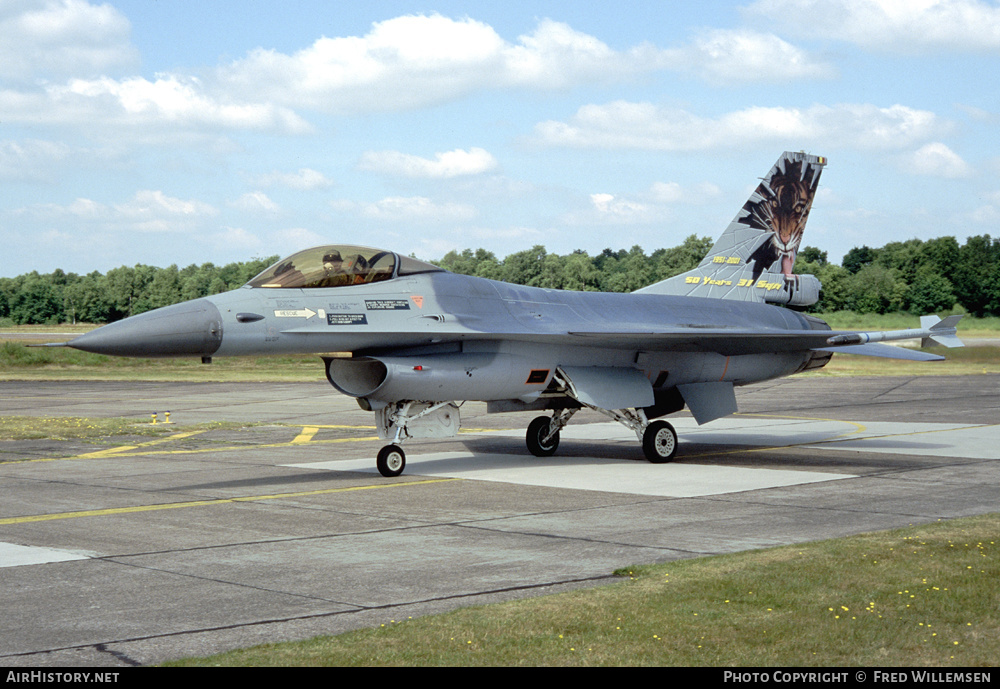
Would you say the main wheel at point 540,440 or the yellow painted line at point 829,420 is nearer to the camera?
the main wheel at point 540,440

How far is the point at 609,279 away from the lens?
61312 mm

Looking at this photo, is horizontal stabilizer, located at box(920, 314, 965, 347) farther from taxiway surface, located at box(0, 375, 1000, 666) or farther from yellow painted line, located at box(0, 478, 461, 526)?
yellow painted line, located at box(0, 478, 461, 526)

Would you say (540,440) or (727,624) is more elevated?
(540,440)

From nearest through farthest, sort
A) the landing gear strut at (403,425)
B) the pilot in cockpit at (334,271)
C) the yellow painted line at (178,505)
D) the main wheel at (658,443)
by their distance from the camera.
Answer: the yellow painted line at (178,505)
the pilot in cockpit at (334,271)
the landing gear strut at (403,425)
the main wheel at (658,443)

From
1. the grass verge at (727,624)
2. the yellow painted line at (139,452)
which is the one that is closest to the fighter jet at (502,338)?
the yellow painted line at (139,452)

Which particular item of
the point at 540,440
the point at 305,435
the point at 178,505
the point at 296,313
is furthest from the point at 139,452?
the point at 540,440

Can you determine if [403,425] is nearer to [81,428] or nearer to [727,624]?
[727,624]

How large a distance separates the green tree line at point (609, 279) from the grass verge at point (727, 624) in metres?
41.7

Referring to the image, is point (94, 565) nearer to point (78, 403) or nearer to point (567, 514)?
point (567, 514)

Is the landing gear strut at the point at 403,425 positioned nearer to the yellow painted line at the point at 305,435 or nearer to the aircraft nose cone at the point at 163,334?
the aircraft nose cone at the point at 163,334

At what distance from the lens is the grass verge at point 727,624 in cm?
529

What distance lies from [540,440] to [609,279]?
1788 inches

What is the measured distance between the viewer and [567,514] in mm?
10578
